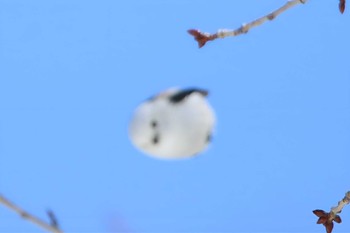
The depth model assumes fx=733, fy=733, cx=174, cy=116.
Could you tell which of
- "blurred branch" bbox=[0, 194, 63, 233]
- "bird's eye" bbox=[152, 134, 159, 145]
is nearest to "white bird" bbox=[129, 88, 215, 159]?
"bird's eye" bbox=[152, 134, 159, 145]

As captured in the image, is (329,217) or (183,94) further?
(329,217)

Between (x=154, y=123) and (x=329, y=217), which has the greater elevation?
(x=329, y=217)

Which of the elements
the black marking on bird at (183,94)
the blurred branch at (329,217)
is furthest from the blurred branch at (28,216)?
the blurred branch at (329,217)

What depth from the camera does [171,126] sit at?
115 inches

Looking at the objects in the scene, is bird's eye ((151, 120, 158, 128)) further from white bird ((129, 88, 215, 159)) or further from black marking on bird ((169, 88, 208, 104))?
black marking on bird ((169, 88, 208, 104))

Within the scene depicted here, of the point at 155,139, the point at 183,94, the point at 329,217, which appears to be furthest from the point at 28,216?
the point at 329,217

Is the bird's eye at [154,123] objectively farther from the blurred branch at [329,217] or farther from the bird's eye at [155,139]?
the blurred branch at [329,217]

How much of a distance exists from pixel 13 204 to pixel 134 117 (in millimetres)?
583

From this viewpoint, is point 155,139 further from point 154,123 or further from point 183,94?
point 183,94

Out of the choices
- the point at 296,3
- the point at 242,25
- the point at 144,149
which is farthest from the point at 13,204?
the point at 296,3

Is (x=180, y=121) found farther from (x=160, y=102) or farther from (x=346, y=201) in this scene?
(x=346, y=201)

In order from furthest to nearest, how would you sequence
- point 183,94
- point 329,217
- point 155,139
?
1. point 329,217
2. point 155,139
3. point 183,94

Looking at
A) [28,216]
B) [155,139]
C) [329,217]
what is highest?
[329,217]

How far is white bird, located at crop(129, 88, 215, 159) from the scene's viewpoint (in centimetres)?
286
